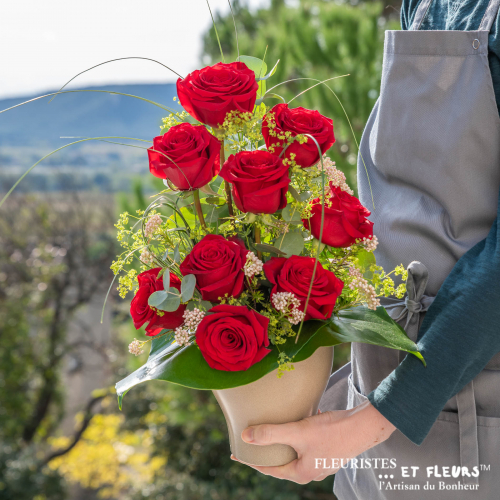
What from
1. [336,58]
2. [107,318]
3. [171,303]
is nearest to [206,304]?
[171,303]

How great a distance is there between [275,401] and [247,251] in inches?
7.5

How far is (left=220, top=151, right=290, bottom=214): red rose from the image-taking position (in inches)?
17.5

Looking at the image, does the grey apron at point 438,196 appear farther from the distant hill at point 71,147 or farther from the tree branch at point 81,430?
the tree branch at point 81,430

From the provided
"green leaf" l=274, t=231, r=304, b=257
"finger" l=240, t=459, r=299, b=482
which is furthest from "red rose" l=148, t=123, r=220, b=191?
"finger" l=240, t=459, r=299, b=482

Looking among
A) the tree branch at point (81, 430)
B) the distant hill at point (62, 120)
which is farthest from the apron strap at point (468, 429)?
the distant hill at point (62, 120)

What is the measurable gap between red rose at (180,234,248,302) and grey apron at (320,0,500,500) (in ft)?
0.80

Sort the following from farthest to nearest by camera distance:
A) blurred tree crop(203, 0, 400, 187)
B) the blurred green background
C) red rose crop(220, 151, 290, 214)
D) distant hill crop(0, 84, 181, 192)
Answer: distant hill crop(0, 84, 181, 192)
the blurred green background
blurred tree crop(203, 0, 400, 187)
red rose crop(220, 151, 290, 214)

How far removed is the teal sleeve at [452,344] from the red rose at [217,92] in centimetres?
31

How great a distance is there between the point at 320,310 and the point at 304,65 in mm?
1789

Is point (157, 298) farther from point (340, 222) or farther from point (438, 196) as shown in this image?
point (438, 196)

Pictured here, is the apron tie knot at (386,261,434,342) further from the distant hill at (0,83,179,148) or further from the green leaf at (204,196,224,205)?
the distant hill at (0,83,179,148)

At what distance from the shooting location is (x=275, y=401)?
0.54 meters

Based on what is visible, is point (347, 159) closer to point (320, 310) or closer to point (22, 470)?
point (320, 310)

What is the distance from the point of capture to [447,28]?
24.1 inches
